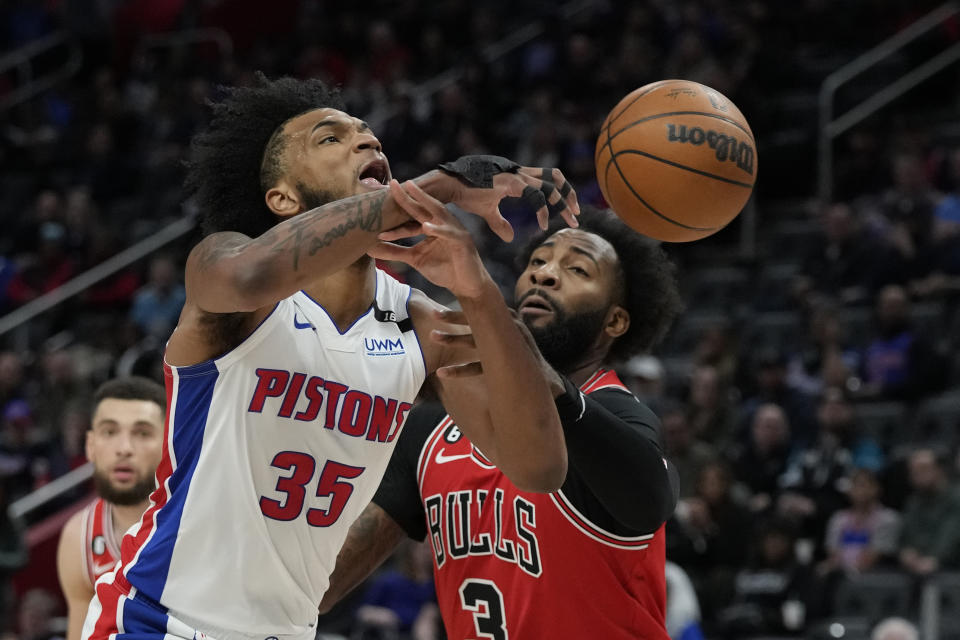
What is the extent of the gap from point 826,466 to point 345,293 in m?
6.98

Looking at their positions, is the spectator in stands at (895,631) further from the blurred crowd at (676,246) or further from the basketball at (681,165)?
the basketball at (681,165)

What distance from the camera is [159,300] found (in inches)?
555

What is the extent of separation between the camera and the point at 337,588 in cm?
474

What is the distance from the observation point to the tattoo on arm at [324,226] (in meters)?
3.54

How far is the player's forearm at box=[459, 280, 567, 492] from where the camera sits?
3.85 m

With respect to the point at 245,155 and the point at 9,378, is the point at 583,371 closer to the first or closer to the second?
the point at 245,155

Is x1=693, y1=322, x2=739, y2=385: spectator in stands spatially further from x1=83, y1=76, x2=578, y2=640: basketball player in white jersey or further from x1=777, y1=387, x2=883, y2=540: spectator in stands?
x1=83, y1=76, x2=578, y2=640: basketball player in white jersey

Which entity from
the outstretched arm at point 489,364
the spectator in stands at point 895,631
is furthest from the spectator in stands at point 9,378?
the outstretched arm at point 489,364

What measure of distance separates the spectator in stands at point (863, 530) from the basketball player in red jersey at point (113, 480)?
533 cm

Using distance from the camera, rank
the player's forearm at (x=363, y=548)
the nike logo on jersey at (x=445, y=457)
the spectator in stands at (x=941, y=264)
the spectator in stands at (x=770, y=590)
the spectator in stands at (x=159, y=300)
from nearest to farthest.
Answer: the player's forearm at (x=363, y=548)
the nike logo on jersey at (x=445, y=457)
the spectator in stands at (x=770, y=590)
the spectator in stands at (x=941, y=264)
the spectator in stands at (x=159, y=300)

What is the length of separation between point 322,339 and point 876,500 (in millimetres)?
6754

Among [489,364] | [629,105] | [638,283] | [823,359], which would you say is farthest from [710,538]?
[489,364]

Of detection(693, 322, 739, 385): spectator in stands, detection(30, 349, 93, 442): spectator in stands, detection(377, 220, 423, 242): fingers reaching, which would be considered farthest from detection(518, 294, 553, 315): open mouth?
detection(30, 349, 93, 442): spectator in stands

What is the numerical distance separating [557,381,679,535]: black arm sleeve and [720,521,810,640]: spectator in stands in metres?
5.02
